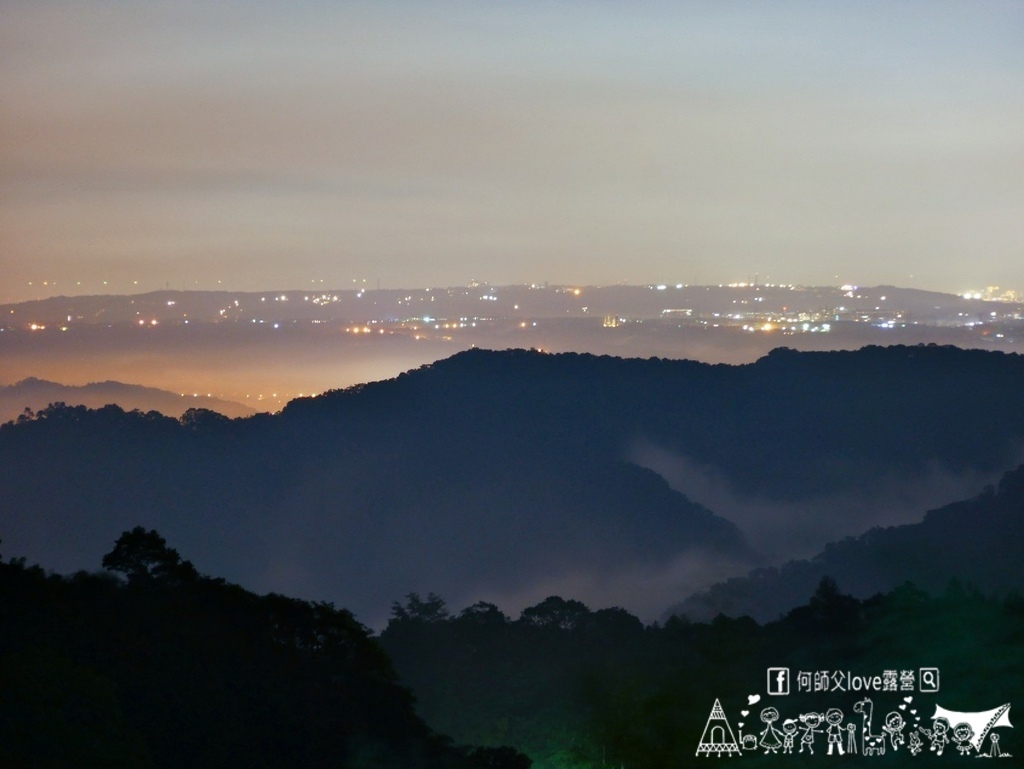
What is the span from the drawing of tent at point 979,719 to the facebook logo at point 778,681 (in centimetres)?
330

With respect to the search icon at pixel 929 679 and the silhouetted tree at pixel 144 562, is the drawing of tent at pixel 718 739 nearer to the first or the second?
the search icon at pixel 929 679

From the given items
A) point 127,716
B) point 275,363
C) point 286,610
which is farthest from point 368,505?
point 275,363

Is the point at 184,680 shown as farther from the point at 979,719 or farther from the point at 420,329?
the point at 420,329

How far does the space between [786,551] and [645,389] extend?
20243mm

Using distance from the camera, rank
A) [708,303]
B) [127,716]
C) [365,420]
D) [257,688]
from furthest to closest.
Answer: [708,303], [365,420], [257,688], [127,716]

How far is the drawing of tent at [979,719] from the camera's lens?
23594mm

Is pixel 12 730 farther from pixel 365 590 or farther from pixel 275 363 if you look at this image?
pixel 275 363

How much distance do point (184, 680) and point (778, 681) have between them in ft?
40.2

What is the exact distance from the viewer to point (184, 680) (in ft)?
69.9

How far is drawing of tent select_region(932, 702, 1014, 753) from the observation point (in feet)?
77.4

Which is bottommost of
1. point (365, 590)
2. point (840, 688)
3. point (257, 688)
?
point (365, 590)

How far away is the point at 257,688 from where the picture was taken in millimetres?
22000

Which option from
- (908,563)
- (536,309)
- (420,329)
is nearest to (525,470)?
(908,563)

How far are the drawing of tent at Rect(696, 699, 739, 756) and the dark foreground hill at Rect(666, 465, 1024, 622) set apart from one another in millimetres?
17425
